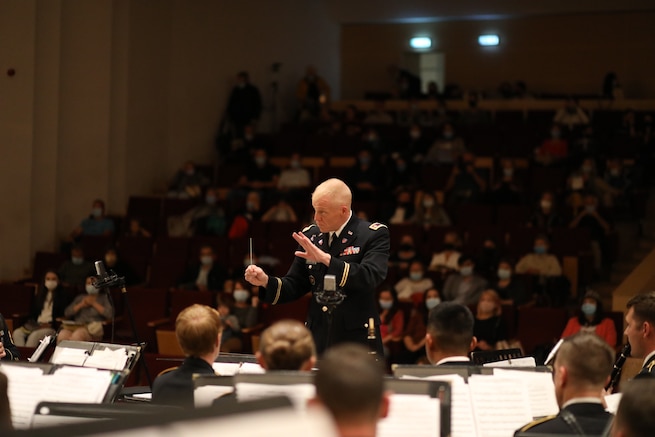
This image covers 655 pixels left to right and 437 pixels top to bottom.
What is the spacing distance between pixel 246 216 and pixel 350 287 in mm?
7687

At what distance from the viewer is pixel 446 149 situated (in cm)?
1447

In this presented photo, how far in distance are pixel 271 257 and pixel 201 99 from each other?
15.9ft

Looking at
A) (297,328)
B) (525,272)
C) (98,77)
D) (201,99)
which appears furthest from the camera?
(201,99)

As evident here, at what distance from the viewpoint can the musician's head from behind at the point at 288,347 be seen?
3070 millimetres

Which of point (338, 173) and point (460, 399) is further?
point (338, 173)

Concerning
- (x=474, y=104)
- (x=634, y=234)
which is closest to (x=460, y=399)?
(x=634, y=234)

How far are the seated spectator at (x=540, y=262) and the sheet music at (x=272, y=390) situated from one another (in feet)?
25.8

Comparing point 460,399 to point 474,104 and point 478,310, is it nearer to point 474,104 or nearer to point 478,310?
point 478,310

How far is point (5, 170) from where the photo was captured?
11.7 metres

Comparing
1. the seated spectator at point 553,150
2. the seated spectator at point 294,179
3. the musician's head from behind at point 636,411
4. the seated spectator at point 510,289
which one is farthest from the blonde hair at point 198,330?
the seated spectator at point 553,150

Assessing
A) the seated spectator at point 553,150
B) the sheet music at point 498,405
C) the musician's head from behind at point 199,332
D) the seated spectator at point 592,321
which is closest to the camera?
the sheet music at point 498,405

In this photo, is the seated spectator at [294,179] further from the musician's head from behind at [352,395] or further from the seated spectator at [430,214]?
the musician's head from behind at [352,395]

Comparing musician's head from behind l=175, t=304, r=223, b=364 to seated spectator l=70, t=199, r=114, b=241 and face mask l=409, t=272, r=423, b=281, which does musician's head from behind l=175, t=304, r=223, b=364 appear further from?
seated spectator l=70, t=199, r=114, b=241

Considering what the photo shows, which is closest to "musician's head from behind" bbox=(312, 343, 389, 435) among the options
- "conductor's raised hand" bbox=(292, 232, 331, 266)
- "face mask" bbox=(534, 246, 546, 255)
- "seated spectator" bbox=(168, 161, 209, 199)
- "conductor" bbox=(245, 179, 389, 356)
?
"conductor's raised hand" bbox=(292, 232, 331, 266)
